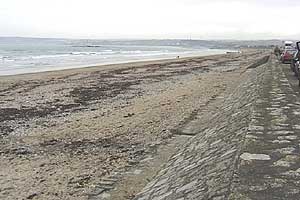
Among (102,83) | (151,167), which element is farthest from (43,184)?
(102,83)

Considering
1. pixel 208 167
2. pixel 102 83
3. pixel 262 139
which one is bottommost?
pixel 102 83

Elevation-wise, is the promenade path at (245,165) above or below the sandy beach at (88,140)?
Result: above

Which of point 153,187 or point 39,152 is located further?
point 39,152

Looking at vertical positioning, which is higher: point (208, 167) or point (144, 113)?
point (208, 167)

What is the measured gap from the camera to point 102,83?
1015 inches

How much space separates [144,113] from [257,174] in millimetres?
9902

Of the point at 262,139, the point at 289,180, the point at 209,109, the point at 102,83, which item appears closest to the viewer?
the point at 289,180

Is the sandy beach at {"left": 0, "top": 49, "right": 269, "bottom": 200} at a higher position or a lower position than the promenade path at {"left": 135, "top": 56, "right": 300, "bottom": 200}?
lower

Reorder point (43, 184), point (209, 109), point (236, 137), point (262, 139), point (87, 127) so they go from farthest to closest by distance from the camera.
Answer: point (209, 109), point (87, 127), point (43, 184), point (236, 137), point (262, 139)

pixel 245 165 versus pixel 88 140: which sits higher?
pixel 245 165

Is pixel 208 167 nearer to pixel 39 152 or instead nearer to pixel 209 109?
pixel 39 152

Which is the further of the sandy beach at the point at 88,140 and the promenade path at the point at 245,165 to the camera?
the sandy beach at the point at 88,140

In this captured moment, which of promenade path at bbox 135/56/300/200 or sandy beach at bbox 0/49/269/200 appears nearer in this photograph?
promenade path at bbox 135/56/300/200

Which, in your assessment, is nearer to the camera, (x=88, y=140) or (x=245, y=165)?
(x=245, y=165)
